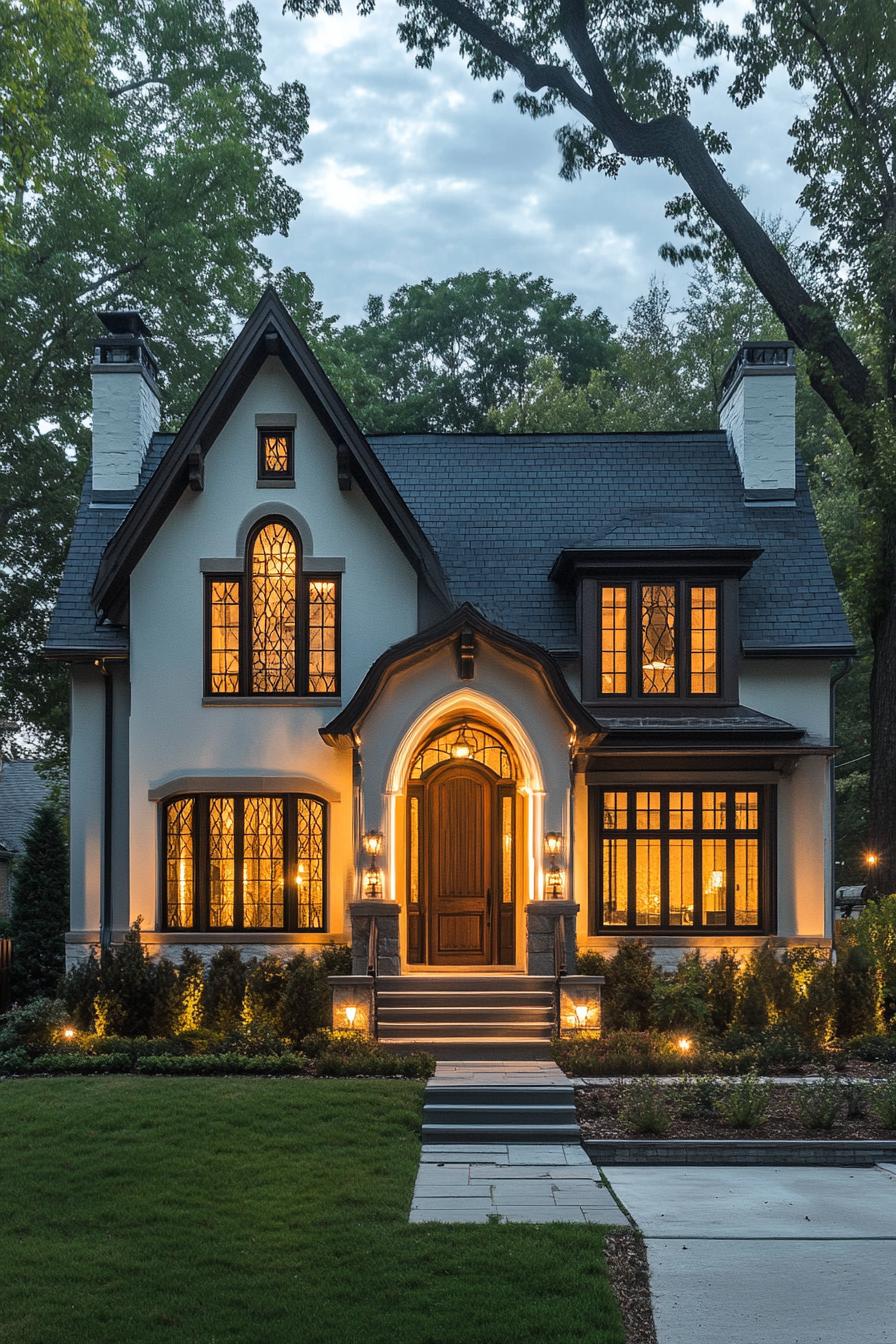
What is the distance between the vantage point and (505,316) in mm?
49094

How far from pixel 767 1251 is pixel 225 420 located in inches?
487

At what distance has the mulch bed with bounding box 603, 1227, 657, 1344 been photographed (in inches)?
257

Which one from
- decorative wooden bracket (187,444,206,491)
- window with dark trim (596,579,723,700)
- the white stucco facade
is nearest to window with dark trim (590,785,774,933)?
the white stucco facade

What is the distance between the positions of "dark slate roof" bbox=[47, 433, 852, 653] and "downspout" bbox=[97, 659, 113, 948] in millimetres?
704

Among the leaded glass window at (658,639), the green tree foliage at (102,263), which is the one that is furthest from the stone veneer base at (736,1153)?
the green tree foliage at (102,263)

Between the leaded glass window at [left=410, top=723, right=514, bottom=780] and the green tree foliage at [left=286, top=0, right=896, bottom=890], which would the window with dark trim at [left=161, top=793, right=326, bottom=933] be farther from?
the green tree foliage at [left=286, top=0, right=896, bottom=890]

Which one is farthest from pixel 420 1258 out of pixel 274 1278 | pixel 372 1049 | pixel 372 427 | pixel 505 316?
pixel 505 316

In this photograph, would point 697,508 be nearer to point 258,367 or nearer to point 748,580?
point 748,580

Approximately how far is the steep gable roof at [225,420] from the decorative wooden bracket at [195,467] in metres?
0.02

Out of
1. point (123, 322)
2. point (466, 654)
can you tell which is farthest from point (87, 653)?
point (123, 322)

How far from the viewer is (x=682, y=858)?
55.7ft

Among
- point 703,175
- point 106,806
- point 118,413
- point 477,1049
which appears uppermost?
point 703,175

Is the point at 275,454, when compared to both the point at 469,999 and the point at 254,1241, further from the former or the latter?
the point at 254,1241

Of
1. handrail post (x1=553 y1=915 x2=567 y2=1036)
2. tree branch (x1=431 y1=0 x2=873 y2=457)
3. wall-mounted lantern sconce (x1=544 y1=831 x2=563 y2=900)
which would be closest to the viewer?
handrail post (x1=553 y1=915 x2=567 y2=1036)
